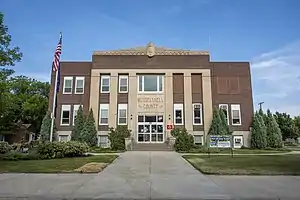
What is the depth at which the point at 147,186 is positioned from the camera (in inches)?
351

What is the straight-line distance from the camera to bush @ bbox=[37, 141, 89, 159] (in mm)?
18077

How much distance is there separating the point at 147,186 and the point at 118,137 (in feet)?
65.6

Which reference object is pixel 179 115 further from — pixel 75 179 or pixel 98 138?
pixel 75 179

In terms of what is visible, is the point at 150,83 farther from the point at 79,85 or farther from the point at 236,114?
the point at 236,114

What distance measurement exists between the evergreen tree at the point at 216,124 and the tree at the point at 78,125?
14702 mm

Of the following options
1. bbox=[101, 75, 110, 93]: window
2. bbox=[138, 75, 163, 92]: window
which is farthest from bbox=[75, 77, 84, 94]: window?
bbox=[138, 75, 163, 92]: window

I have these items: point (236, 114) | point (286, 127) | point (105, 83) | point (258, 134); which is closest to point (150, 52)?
point (105, 83)

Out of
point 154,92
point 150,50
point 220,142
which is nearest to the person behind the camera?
point 220,142

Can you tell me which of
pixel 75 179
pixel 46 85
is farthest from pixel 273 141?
pixel 46 85

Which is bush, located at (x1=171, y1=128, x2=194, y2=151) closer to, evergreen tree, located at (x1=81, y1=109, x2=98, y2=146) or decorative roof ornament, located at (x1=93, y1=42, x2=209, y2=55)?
evergreen tree, located at (x1=81, y1=109, x2=98, y2=146)

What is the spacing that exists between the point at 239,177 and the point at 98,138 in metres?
23.8

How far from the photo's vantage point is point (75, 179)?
10094 mm

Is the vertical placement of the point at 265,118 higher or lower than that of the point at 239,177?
higher

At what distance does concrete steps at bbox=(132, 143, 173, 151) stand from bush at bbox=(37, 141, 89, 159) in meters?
10.5
